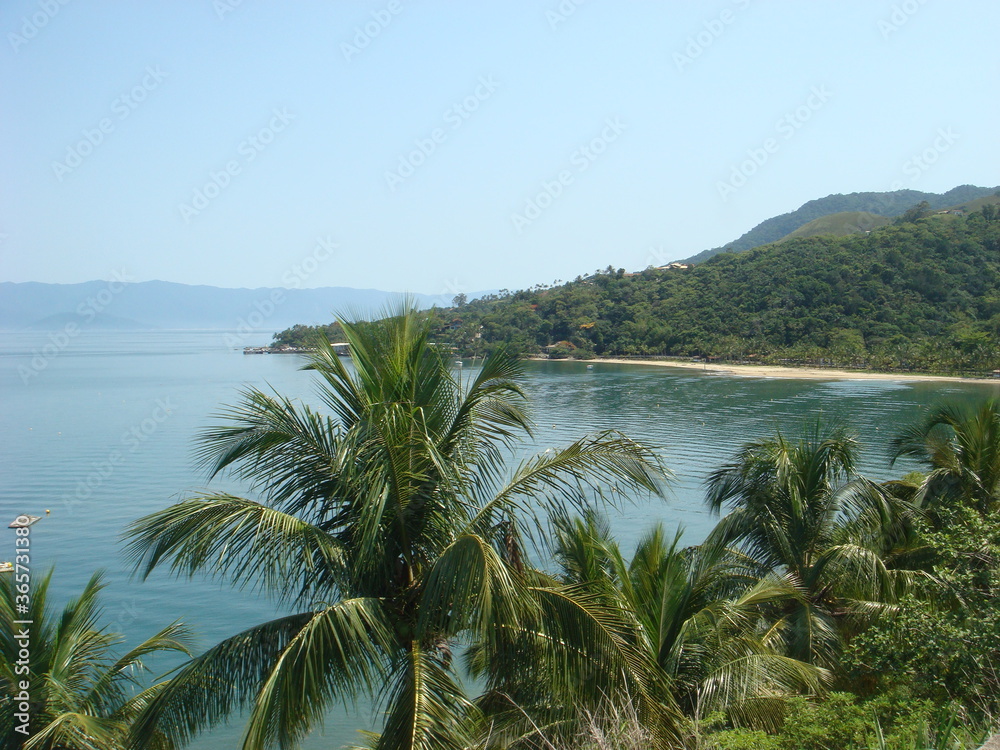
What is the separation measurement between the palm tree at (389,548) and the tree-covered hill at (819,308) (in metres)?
66.6

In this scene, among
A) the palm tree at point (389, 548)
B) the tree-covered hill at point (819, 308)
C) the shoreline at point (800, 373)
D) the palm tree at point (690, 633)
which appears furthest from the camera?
the tree-covered hill at point (819, 308)

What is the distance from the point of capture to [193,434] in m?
42.5

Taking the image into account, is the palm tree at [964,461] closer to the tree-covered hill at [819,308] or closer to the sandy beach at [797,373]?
the tree-covered hill at [819,308]

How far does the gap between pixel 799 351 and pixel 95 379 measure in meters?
78.8

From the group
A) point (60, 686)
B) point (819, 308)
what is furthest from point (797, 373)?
point (60, 686)

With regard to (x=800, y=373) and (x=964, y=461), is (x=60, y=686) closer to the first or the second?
(x=964, y=461)

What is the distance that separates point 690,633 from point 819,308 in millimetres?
100113

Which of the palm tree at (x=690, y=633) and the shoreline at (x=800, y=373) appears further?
the shoreline at (x=800, y=373)

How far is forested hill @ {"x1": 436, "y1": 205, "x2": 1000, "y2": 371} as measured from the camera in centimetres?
8525

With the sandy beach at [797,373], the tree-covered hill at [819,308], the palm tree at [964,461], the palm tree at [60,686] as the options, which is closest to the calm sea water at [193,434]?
the palm tree at [60,686]

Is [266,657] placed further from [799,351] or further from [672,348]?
[672,348]

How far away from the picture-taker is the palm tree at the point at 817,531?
8391 millimetres

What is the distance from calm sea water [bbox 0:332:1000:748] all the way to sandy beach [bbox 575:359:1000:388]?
3692mm

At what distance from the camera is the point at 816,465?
29.8ft
